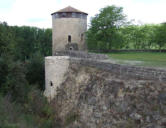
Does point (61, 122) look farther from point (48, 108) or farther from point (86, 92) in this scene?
point (86, 92)

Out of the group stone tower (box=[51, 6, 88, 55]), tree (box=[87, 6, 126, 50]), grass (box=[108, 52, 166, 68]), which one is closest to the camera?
grass (box=[108, 52, 166, 68])

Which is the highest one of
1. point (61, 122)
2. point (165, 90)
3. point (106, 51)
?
point (106, 51)

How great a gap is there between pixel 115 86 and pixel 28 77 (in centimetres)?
1255

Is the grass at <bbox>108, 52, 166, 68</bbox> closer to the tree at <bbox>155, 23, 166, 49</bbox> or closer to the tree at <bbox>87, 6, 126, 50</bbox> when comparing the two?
the tree at <bbox>87, 6, 126, 50</bbox>

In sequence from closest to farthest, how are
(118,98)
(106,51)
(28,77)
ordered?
(118,98) → (28,77) → (106,51)

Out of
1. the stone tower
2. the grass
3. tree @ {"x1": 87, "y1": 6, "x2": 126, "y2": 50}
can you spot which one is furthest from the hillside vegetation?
the grass

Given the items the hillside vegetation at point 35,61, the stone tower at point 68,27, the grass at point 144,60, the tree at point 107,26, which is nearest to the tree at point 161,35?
the hillside vegetation at point 35,61

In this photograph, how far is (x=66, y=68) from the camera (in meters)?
15.0

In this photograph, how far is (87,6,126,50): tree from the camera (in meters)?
22.8

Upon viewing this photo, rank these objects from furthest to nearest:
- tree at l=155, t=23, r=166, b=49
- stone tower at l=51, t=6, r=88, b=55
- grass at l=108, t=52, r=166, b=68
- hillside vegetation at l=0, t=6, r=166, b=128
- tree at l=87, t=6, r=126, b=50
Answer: tree at l=155, t=23, r=166, b=49 → tree at l=87, t=6, r=126, b=50 → stone tower at l=51, t=6, r=88, b=55 → grass at l=108, t=52, r=166, b=68 → hillside vegetation at l=0, t=6, r=166, b=128

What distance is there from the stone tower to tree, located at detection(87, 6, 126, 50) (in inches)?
56.5

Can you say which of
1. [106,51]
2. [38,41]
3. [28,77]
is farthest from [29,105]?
[38,41]

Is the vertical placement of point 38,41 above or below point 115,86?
above

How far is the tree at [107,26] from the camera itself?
22781mm
